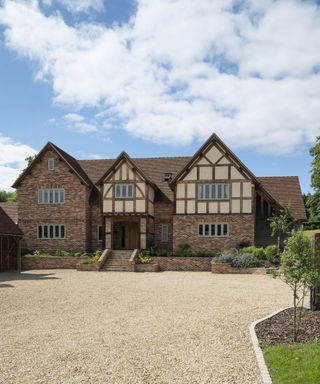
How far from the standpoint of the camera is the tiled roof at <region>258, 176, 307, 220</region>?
34.9m

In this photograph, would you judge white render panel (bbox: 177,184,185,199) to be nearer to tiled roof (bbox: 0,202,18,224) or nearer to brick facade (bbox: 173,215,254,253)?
brick facade (bbox: 173,215,254,253)

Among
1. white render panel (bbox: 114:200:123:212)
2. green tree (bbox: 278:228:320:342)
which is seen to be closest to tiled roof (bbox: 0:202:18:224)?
white render panel (bbox: 114:200:123:212)

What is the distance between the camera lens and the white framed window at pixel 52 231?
3454 cm

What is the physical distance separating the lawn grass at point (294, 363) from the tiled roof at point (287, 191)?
1067 inches

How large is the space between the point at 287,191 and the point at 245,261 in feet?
38.5

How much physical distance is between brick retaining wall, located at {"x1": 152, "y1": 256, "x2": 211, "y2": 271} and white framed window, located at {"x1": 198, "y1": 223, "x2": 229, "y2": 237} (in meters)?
3.51

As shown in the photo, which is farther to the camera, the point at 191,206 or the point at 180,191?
Answer: the point at 180,191

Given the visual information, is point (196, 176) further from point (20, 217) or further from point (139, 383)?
point (139, 383)

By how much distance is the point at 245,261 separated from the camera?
2758 cm

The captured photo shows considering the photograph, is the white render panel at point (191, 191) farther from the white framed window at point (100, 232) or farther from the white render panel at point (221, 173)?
the white framed window at point (100, 232)

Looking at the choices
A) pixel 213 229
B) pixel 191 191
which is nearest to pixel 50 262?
pixel 191 191

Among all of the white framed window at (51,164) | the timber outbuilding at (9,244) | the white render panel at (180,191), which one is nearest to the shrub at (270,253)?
the white render panel at (180,191)

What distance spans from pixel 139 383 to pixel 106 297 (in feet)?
30.7

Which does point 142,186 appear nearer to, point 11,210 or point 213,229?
point 213,229
